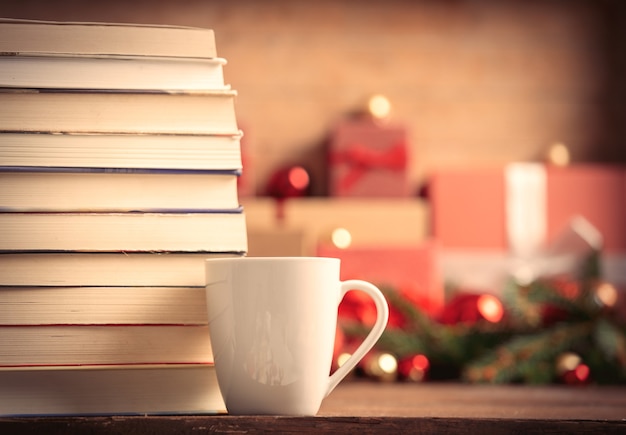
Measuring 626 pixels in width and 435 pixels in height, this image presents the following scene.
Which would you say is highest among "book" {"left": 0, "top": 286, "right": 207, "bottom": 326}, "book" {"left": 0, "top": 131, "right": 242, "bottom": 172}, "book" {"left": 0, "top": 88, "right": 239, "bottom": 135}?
"book" {"left": 0, "top": 88, "right": 239, "bottom": 135}

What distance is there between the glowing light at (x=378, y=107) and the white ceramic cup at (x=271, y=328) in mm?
1953

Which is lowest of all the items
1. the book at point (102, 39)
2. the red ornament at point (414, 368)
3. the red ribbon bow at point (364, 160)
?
the red ornament at point (414, 368)

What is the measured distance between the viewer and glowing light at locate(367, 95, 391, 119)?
91.8 inches

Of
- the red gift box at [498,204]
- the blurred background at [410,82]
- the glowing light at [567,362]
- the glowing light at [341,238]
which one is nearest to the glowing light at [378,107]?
the blurred background at [410,82]

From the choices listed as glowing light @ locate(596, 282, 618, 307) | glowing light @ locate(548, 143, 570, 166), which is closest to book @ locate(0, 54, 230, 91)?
glowing light @ locate(596, 282, 618, 307)

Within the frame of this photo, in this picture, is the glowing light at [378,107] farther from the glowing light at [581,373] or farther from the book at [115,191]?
the book at [115,191]

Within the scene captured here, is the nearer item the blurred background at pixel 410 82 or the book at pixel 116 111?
the book at pixel 116 111

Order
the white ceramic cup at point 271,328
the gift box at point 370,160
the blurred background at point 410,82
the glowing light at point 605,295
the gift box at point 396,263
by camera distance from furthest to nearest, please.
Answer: the blurred background at point 410,82
the gift box at point 370,160
the gift box at point 396,263
the glowing light at point 605,295
the white ceramic cup at point 271,328

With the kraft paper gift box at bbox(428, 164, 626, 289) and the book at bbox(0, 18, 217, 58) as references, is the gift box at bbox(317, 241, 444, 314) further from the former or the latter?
the book at bbox(0, 18, 217, 58)

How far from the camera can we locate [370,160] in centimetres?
211

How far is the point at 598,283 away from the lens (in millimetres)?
989

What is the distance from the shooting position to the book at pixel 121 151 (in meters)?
0.43

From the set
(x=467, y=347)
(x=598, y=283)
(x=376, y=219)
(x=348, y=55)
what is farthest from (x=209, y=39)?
(x=348, y=55)

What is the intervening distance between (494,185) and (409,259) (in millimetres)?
595
